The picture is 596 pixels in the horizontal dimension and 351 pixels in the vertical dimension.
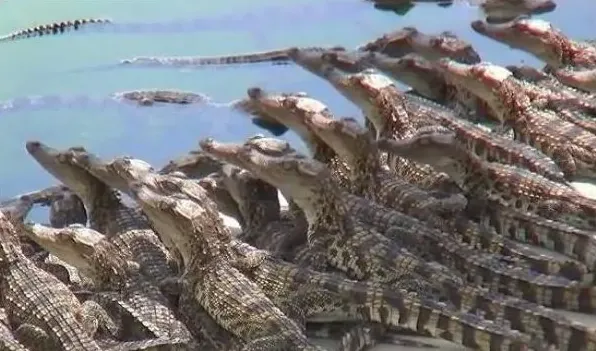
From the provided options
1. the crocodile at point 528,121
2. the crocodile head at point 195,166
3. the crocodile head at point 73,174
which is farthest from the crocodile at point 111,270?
the crocodile at point 528,121

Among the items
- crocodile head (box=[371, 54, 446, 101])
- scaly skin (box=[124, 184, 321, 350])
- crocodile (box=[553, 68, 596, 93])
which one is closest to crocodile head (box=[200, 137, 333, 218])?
scaly skin (box=[124, 184, 321, 350])

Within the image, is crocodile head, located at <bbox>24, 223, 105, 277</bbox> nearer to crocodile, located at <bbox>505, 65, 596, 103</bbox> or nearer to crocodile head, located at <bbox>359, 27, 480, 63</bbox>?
crocodile, located at <bbox>505, 65, 596, 103</bbox>

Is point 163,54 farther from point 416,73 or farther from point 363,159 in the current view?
point 363,159

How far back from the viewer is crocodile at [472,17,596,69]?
5926 mm

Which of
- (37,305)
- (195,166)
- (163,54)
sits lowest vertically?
(163,54)

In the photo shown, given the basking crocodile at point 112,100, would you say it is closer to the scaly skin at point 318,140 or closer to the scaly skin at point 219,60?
the scaly skin at point 219,60

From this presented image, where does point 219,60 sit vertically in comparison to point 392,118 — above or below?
below

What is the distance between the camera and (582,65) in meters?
5.90

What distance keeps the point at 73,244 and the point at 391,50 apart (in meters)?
3.21

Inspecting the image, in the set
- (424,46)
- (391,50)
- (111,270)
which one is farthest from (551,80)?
(111,270)

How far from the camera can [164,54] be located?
7191 millimetres

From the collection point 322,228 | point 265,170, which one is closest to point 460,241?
point 322,228

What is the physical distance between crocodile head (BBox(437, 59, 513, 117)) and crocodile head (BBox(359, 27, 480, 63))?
1.91 feet

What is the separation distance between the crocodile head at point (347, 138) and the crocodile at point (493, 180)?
4.4 inches
